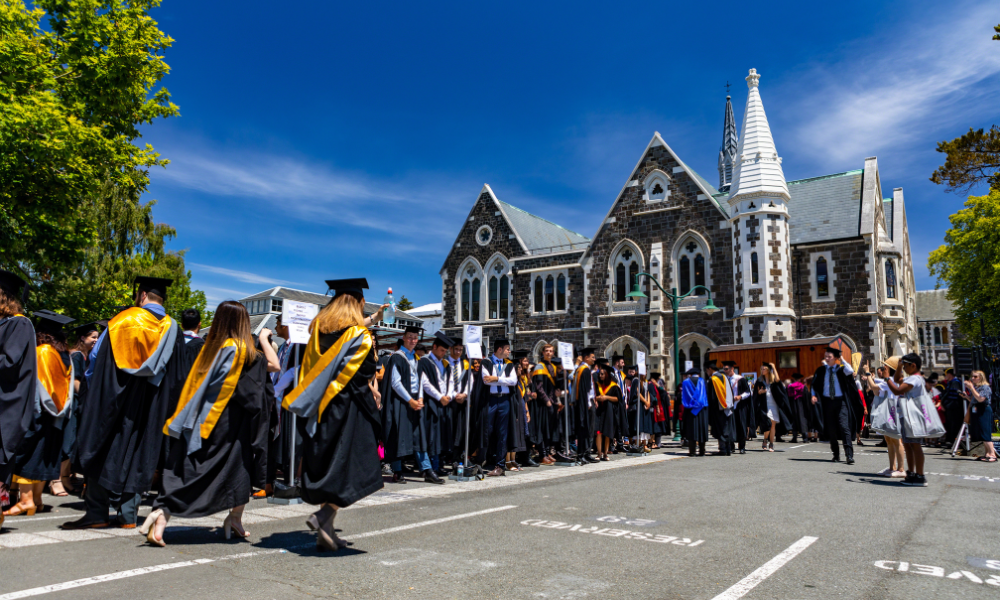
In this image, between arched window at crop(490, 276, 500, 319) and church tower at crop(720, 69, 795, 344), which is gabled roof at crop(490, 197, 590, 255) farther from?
church tower at crop(720, 69, 795, 344)

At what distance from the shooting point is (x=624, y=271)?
105ft

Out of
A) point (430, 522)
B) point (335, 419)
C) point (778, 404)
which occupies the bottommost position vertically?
point (430, 522)

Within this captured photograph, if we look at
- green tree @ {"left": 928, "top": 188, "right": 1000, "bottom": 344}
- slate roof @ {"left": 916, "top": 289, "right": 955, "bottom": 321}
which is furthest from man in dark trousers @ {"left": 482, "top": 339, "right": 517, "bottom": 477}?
slate roof @ {"left": 916, "top": 289, "right": 955, "bottom": 321}

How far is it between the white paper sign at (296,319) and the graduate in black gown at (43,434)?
92.4 inches

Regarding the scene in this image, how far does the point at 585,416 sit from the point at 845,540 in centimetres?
708

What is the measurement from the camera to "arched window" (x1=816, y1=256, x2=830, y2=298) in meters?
27.6

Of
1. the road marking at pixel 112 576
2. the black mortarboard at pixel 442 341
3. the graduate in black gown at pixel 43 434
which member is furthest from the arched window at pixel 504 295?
the road marking at pixel 112 576

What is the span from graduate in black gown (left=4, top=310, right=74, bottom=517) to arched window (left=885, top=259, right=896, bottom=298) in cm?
3063

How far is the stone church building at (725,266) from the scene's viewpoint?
27094mm

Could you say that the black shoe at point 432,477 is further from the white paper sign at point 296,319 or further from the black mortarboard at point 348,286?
the black mortarboard at point 348,286

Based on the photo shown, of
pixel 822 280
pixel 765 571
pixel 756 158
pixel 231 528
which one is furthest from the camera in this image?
pixel 756 158

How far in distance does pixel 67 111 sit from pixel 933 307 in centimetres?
9109

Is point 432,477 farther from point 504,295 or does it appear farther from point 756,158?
point 504,295

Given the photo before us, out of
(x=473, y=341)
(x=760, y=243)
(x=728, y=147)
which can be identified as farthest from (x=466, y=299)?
(x=728, y=147)
